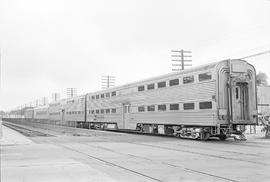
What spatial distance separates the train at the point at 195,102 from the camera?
21.0 m

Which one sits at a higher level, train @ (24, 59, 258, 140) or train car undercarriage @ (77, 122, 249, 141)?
train @ (24, 59, 258, 140)

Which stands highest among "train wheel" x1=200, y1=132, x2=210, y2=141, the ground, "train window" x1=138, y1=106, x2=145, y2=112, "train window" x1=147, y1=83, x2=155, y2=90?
"train window" x1=147, y1=83, x2=155, y2=90

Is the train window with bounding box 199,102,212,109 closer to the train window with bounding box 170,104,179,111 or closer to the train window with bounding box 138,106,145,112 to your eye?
the train window with bounding box 170,104,179,111

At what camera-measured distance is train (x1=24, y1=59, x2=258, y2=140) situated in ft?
69.0

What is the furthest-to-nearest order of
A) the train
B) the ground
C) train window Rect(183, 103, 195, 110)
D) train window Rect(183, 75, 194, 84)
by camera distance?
train window Rect(183, 103, 195, 110) < train window Rect(183, 75, 194, 84) < the train < the ground

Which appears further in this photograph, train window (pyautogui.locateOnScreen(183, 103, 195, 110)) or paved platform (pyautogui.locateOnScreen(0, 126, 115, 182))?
train window (pyautogui.locateOnScreen(183, 103, 195, 110))

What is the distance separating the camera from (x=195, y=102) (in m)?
22.5

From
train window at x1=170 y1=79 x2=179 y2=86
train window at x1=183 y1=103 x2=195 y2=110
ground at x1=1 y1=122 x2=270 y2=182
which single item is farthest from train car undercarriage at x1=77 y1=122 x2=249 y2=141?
ground at x1=1 y1=122 x2=270 y2=182

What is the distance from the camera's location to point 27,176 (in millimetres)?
9461

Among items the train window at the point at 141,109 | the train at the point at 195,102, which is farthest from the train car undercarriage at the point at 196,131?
the train window at the point at 141,109

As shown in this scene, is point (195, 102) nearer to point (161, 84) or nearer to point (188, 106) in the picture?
→ point (188, 106)

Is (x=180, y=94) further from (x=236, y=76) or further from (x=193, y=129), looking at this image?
(x=236, y=76)

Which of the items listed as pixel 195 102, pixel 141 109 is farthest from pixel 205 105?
pixel 141 109

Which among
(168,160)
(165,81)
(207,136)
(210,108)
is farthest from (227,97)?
(168,160)
